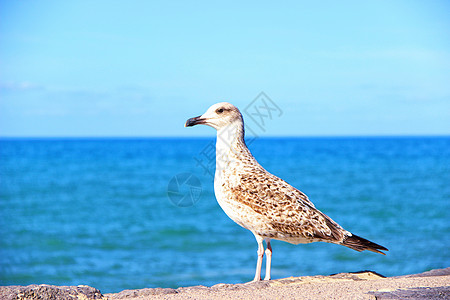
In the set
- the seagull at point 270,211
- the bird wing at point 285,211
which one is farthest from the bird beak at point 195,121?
the bird wing at point 285,211

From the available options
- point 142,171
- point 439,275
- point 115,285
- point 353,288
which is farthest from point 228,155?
point 142,171

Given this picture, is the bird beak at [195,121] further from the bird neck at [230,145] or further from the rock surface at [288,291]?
the rock surface at [288,291]

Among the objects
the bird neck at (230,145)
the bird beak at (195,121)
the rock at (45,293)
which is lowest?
the rock at (45,293)

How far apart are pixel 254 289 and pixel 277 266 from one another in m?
8.25

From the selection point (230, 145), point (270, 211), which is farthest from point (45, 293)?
point (230, 145)

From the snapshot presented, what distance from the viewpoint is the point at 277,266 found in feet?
42.0

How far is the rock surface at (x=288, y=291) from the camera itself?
4.34 meters

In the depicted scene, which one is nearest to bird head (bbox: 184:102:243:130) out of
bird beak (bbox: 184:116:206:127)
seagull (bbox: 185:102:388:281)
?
bird beak (bbox: 184:116:206:127)

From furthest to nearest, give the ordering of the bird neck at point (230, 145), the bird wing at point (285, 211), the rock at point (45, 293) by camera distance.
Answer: the bird neck at point (230, 145)
the bird wing at point (285, 211)
the rock at point (45, 293)

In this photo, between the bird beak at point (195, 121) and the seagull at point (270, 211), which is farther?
the bird beak at point (195, 121)

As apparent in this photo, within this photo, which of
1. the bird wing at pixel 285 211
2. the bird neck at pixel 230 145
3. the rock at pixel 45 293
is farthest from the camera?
A: the bird neck at pixel 230 145

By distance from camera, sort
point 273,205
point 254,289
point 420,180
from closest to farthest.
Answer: point 254,289
point 273,205
point 420,180

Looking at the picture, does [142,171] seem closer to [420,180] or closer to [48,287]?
[420,180]

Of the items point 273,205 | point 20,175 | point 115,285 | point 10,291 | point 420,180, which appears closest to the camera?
point 10,291
